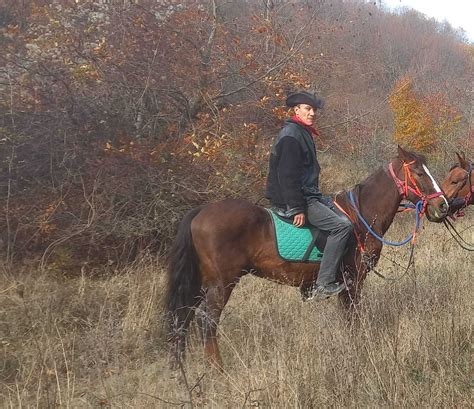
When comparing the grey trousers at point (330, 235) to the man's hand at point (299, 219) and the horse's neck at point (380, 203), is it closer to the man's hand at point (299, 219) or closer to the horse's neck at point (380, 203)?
the man's hand at point (299, 219)

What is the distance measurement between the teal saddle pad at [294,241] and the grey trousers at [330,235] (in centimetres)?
12

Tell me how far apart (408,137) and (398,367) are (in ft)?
104

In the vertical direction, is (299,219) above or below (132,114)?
below

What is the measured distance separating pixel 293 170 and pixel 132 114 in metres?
4.66

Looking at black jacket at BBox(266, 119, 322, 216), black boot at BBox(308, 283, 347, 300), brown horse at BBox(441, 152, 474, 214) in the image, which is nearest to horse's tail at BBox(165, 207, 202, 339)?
black jacket at BBox(266, 119, 322, 216)

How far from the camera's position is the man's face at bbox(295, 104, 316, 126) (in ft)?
15.4

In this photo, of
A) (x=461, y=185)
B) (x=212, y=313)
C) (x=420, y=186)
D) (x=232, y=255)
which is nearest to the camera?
(x=212, y=313)

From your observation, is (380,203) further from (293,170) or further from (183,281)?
(183,281)

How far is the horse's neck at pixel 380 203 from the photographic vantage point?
5074 millimetres

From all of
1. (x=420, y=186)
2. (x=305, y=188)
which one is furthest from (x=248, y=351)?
(x=420, y=186)

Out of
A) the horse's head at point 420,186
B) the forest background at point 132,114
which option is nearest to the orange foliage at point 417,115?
the forest background at point 132,114

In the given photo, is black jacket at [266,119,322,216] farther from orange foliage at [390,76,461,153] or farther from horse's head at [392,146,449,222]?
orange foliage at [390,76,461,153]

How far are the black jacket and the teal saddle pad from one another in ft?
0.54

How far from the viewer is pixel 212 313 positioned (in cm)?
448
